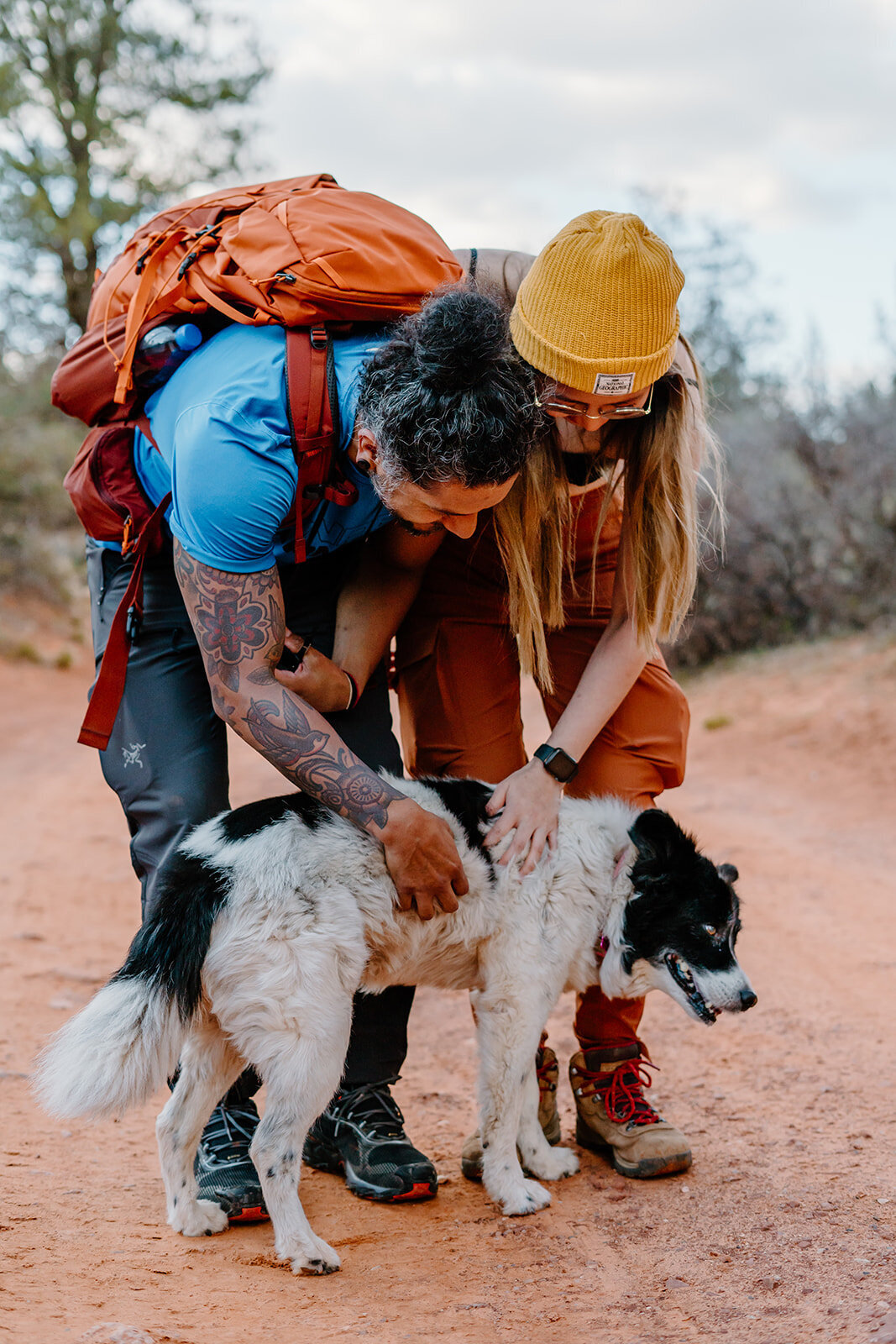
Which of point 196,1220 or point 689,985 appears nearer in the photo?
point 196,1220

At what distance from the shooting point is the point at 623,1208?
3.30 m

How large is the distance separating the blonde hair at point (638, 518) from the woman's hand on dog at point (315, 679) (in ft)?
1.86

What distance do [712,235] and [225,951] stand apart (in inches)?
731

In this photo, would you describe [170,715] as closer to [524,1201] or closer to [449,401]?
[449,401]

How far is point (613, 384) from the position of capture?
298 cm

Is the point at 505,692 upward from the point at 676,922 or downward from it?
upward

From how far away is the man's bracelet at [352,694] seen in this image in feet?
A: 11.5

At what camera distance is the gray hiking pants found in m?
3.33

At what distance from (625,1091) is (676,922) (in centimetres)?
60

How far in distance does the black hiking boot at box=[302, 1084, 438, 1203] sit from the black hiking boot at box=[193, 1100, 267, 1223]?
230 mm

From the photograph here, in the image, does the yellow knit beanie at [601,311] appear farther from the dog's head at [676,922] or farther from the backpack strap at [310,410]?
the dog's head at [676,922]

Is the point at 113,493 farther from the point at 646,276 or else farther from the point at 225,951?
the point at 646,276

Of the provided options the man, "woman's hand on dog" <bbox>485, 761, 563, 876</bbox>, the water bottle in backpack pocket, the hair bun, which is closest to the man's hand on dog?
the man

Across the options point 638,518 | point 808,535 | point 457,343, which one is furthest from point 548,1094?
point 808,535
